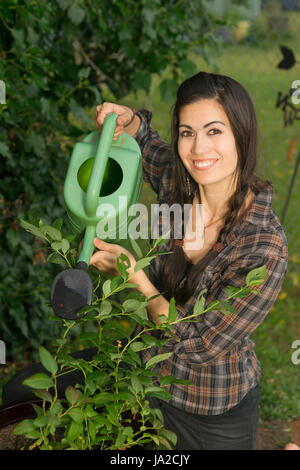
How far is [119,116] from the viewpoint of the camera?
61.0 inches

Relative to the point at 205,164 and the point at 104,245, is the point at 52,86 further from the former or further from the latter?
the point at 104,245

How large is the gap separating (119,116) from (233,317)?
65 cm

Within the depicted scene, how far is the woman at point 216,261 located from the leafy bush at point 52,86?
1.47 ft

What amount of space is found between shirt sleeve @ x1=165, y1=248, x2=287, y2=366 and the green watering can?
0.89 feet

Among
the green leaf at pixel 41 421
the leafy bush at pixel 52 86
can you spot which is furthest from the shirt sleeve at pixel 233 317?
the leafy bush at pixel 52 86

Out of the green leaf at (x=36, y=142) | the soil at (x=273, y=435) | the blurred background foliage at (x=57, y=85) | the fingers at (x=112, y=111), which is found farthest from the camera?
the soil at (x=273, y=435)

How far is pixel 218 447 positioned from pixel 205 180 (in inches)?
26.6

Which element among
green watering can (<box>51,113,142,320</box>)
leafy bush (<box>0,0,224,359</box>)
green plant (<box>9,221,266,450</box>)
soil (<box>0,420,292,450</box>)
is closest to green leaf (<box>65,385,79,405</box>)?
green plant (<box>9,221,266,450</box>)

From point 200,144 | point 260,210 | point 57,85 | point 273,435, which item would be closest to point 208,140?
point 200,144

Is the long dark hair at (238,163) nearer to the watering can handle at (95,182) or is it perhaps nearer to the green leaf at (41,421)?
the watering can handle at (95,182)

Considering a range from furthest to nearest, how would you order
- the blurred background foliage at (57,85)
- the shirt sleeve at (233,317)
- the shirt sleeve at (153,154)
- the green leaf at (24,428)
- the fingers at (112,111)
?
1. the blurred background foliage at (57,85)
2. the shirt sleeve at (153,154)
3. the fingers at (112,111)
4. the shirt sleeve at (233,317)
5. the green leaf at (24,428)

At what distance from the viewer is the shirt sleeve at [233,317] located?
129 centimetres
